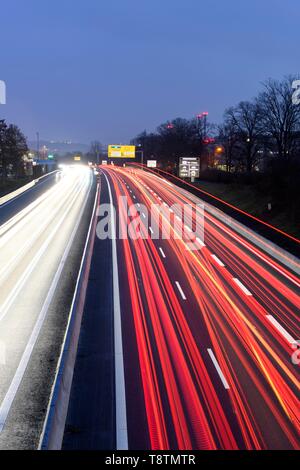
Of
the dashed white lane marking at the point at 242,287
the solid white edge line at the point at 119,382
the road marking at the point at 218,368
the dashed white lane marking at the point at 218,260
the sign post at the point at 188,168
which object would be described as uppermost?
Answer: the sign post at the point at 188,168

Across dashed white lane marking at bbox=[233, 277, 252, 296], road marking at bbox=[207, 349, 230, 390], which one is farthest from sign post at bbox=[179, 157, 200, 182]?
road marking at bbox=[207, 349, 230, 390]

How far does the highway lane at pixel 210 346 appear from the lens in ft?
41.6

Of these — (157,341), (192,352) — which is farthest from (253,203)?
(192,352)

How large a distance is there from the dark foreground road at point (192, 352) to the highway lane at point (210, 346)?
39 millimetres

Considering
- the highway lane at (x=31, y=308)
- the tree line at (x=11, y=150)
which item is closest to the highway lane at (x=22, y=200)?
the highway lane at (x=31, y=308)

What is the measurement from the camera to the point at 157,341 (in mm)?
18438

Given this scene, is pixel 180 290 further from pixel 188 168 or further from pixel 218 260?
pixel 188 168

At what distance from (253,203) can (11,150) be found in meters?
64.0

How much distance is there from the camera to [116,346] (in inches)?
711

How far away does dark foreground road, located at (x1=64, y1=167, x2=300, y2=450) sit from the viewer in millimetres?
12648

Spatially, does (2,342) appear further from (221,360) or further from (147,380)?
(221,360)

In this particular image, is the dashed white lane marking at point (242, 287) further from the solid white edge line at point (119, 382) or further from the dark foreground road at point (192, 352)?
the solid white edge line at point (119, 382)
